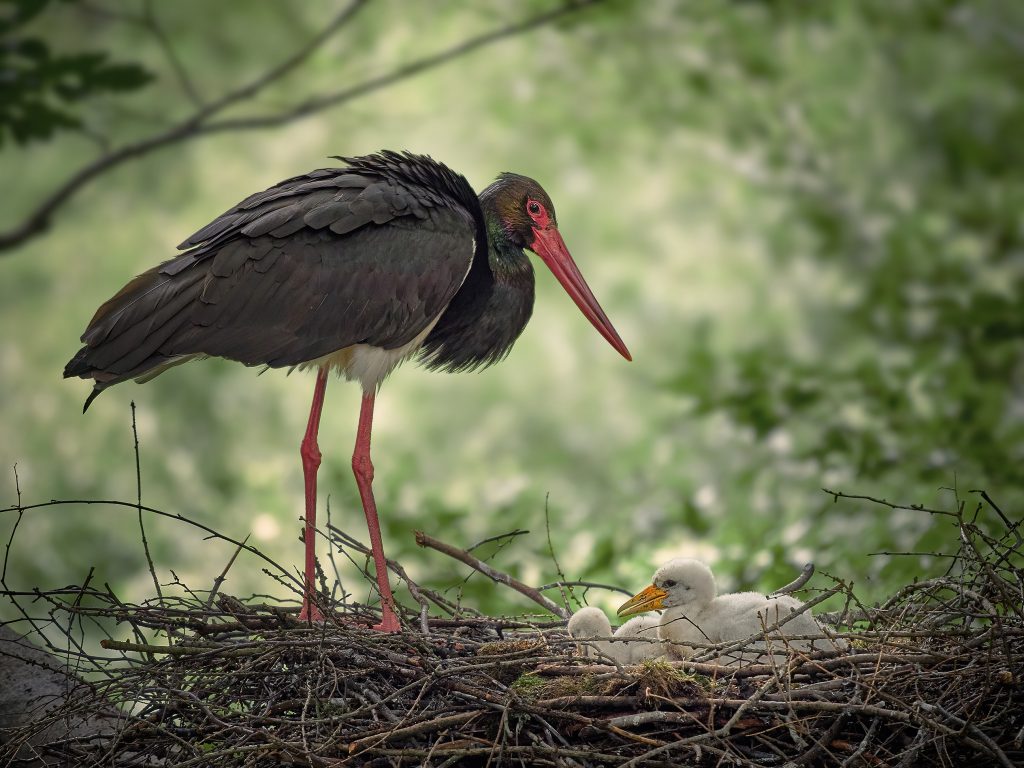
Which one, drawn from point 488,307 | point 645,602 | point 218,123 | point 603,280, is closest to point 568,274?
point 488,307

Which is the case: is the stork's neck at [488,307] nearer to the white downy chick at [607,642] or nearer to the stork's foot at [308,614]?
the stork's foot at [308,614]

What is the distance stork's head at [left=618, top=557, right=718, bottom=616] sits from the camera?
4156 mm

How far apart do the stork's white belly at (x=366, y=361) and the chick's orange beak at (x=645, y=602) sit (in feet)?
4.37

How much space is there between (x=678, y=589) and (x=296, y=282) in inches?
68.6

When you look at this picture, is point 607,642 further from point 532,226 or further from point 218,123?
point 218,123

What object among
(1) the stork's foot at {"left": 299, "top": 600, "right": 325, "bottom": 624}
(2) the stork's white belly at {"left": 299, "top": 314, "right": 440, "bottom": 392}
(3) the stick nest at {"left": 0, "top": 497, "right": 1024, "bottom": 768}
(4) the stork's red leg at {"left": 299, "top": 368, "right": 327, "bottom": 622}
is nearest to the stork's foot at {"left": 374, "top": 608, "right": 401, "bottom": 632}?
(1) the stork's foot at {"left": 299, "top": 600, "right": 325, "bottom": 624}

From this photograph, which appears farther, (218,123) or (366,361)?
(218,123)

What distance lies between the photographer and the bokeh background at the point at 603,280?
6.84m

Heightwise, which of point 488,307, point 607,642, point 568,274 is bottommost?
point 607,642

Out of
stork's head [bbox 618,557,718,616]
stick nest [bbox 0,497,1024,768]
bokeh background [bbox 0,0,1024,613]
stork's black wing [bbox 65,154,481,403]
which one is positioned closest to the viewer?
stick nest [bbox 0,497,1024,768]

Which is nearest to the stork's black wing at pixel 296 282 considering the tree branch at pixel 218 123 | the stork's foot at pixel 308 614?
the stork's foot at pixel 308 614

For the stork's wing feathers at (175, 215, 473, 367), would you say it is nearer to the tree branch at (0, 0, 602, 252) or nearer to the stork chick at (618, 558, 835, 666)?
the stork chick at (618, 558, 835, 666)

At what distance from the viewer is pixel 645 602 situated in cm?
422

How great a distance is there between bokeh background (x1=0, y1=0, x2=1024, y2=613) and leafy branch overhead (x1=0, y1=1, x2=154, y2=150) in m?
0.02
